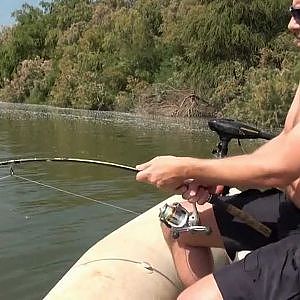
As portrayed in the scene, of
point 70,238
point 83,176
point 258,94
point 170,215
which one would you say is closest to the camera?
point 170,215

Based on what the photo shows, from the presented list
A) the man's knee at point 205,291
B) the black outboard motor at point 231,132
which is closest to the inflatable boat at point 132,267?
the black outboard motor at point 231,132

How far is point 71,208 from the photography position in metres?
7.81

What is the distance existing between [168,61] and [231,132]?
33.7m

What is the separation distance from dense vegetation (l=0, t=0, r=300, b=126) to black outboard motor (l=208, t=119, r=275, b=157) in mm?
19181

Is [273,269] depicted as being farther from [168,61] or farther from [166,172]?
[168,61]

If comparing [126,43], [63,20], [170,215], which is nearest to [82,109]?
[126,43]

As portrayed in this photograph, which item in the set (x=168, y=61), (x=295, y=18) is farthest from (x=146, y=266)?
(x=168, y=61)

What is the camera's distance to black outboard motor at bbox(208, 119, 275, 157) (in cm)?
319

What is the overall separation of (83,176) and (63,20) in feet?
157

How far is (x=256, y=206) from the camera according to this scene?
2797 mm

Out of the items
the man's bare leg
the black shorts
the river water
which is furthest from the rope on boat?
the river water

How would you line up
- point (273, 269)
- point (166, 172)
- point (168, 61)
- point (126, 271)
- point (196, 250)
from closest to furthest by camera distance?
point (273, 269) < point (166, 172) < point (196, 250) < point (126, 271) < point (168, 61)

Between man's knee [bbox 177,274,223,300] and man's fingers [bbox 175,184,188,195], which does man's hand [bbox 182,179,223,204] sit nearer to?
man's fingers [bbox 175,184,188,195]

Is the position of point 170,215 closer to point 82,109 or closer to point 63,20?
point 82,109
